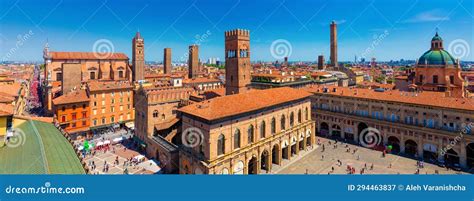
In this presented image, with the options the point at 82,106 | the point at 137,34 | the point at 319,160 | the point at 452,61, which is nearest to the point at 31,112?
the point at 82,106

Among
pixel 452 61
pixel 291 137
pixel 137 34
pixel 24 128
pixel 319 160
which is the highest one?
pixel 137 34

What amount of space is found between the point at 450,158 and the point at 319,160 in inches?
646

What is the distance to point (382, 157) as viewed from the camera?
37.5 metres

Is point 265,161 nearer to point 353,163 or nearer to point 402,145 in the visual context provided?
point 353,163

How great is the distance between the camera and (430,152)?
121 feet

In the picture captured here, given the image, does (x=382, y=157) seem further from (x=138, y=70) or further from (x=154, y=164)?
(x=138, y=70)

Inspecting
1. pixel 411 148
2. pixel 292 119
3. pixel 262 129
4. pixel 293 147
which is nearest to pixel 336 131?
pixel 411 148

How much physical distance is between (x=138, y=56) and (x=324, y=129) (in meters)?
48.3

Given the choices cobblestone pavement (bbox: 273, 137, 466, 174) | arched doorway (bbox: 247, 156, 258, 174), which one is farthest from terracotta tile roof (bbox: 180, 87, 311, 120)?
cobblestone pavement (bbox: 273, 137, 466, 174)

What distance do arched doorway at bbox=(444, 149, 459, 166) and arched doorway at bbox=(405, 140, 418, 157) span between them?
11.6ft

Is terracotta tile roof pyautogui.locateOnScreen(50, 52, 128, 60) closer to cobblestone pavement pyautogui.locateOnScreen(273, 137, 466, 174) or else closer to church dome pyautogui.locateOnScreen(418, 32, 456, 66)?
cobblestone pavement pyautogui.locateOnScreen(273, 137, 466, 174)

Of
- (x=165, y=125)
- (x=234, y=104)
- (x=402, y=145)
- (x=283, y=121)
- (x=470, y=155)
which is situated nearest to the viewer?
(x=234, y=104)

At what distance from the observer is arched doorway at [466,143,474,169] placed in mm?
33500

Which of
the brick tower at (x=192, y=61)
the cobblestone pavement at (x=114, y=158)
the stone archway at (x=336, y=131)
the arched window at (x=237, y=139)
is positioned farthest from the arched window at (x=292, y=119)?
the brick tower at (x=192, y=61)
